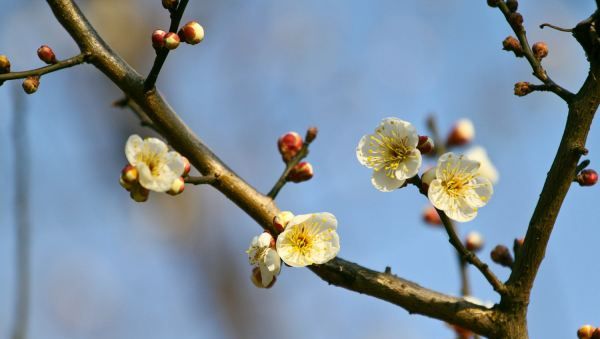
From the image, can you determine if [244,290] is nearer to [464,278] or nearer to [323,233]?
[464,278]

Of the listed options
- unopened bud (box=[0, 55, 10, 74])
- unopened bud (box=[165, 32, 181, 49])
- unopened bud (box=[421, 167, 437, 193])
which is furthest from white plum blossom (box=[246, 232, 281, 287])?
unopened bud (box=[0, 55, 10, 74])

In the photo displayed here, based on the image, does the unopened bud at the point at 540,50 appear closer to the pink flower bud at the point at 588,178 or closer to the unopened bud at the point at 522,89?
the unopened bud at the point at 522,89

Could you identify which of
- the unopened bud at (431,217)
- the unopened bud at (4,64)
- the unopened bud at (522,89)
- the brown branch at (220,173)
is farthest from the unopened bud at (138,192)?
the unopened bud at (431,217)

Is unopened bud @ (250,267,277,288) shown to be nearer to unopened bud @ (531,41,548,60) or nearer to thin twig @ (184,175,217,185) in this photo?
thin twig @ (184,175,217,185)

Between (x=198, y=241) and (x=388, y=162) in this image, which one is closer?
(x=388, y=162)

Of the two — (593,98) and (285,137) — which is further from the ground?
(593,98)

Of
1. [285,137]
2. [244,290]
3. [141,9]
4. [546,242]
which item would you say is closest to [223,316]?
[244,290]

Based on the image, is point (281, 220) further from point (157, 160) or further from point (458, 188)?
point (458, 188)

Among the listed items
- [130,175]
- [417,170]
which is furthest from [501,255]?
[130,175]
